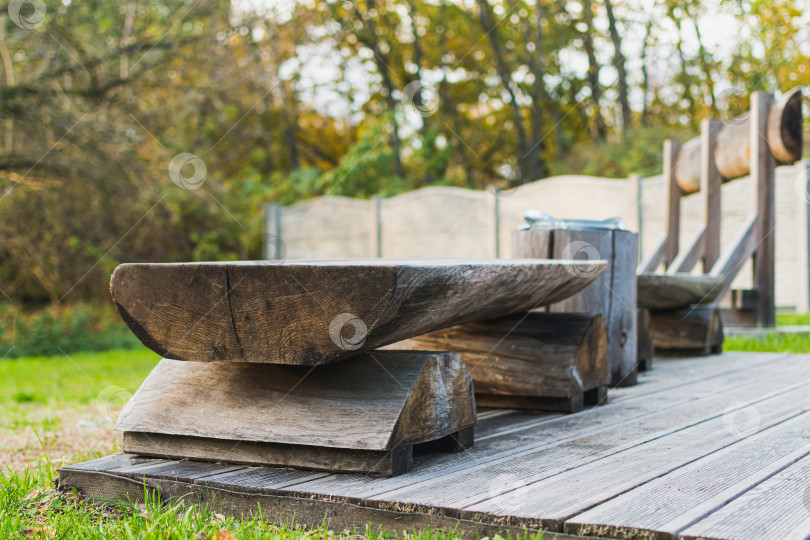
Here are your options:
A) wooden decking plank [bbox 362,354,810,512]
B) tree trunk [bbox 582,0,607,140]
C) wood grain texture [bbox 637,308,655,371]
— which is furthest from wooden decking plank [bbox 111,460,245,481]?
tree trunk [bbox 582,0,607,140]

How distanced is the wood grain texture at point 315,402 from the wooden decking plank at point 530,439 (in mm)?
82

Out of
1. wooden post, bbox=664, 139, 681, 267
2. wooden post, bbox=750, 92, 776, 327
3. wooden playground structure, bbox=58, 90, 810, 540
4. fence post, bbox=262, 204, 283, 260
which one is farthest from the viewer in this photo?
fence post, bbox=262, 204, 283, 260

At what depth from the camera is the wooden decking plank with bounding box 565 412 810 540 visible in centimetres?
150

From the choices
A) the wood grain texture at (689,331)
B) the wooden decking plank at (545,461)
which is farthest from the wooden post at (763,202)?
the wooden decking plank at (545,461)

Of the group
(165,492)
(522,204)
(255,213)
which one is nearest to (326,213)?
(255,213)

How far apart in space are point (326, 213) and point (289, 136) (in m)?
6.17

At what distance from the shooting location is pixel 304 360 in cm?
184

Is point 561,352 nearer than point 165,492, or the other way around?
point 165,492

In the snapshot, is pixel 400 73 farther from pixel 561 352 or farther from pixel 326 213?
pixel 561 352

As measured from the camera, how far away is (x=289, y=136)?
19203 millimetres

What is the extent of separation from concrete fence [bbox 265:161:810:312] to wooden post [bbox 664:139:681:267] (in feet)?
5.40

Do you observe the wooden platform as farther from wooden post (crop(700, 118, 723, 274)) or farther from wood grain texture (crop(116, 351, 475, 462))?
wooden post (crop(700, 118, 723, 274))

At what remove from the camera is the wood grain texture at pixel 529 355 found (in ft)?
9.71

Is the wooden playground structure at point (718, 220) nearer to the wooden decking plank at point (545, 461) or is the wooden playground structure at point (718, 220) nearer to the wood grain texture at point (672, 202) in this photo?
the wood grain texture at point (672, 202)
